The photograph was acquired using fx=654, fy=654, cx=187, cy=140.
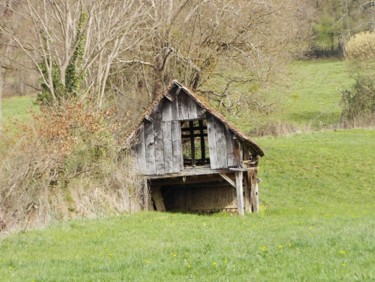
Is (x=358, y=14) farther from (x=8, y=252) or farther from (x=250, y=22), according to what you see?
(x=8, y=252)

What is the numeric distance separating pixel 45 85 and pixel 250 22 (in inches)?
480

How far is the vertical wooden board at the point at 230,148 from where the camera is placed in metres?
26.5

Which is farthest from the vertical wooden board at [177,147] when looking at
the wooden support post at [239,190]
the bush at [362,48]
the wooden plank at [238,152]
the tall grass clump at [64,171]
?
the bush at [362,48]

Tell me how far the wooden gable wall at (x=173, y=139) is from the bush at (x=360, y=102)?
2297 centimetres

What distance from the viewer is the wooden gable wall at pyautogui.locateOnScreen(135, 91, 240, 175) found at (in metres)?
26.6

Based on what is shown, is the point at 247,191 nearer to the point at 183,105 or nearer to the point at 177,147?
the point at 177,147

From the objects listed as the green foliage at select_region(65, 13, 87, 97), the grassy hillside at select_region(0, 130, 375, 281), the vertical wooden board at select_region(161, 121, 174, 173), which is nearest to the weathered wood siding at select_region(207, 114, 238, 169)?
the vertical wooden board at select_region(161, 121, 174, 173)

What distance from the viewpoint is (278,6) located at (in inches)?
1366

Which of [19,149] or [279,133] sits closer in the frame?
[19,149]

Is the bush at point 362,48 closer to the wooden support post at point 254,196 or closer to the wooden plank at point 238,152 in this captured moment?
the wooden support post at point 254,196

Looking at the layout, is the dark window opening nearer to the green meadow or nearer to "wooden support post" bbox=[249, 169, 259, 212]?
"wooden support post" bbox=[249, 169, 259, 212]

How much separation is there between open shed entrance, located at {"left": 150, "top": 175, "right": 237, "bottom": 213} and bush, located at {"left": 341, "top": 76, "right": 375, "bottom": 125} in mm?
20125

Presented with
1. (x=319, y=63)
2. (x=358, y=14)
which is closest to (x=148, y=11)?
(x=319, y=63)

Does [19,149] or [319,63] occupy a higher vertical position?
[319,63]
